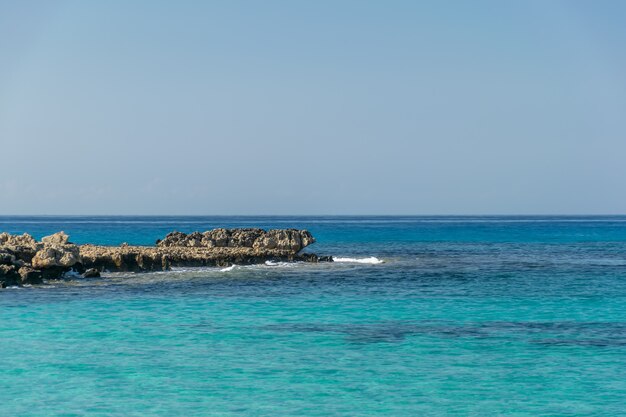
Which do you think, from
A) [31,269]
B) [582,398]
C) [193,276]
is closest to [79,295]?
[31,269]

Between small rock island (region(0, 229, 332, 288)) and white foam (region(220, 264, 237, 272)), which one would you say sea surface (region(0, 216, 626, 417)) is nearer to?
small rock island (region(0, 229, 332, 288))

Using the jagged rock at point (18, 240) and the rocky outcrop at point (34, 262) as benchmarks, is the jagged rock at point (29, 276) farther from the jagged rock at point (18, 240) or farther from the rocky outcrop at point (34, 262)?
the jagged rock at point (18, 240)

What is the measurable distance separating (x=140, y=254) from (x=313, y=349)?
31371 millimetres

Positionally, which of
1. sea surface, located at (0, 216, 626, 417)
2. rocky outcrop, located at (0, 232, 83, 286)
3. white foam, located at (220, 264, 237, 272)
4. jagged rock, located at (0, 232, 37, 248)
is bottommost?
sea surface, located at (0, 216, 626, 417)

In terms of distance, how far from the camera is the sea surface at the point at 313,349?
16578mm

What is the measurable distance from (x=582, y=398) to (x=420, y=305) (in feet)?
49.3

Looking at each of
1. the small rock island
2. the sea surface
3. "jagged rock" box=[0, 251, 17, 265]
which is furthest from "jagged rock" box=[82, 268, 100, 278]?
"jagged rock" box=[0, 251, 17, 265]

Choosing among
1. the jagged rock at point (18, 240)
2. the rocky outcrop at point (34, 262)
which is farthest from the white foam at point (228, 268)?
the jagged rock at point (18, 240)

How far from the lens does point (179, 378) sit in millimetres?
18453

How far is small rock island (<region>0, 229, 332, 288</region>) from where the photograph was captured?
1681 inches

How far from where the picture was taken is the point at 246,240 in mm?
63125

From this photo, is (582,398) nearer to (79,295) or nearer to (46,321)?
(46,321)

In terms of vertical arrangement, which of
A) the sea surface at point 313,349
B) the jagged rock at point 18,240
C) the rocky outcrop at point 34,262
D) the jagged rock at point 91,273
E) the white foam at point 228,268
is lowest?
the sea surface at point 313,349

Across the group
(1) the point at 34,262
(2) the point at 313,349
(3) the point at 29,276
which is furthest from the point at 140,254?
(2) the point at 313,349
